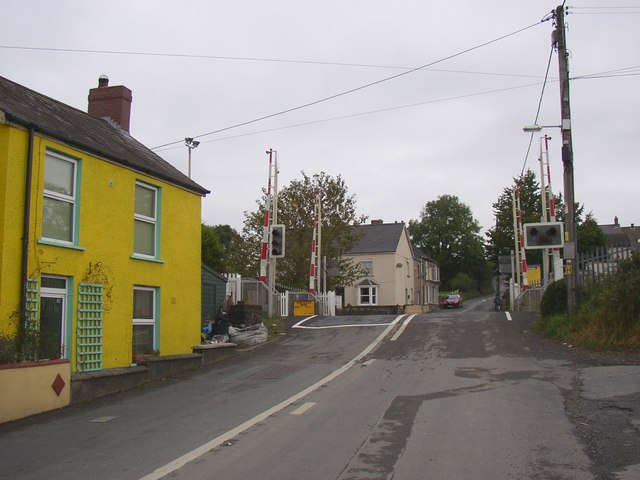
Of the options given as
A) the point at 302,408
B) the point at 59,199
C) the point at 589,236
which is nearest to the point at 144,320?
the point at 59,199

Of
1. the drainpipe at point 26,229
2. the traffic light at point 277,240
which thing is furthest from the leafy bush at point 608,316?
the drainpipe at point 26,229

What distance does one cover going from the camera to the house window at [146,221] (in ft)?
47.7

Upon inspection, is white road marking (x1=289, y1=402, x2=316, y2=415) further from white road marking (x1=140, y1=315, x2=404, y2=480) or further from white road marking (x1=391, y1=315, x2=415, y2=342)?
white road marking (x1=391, y1=315, x2=415, y2=342)

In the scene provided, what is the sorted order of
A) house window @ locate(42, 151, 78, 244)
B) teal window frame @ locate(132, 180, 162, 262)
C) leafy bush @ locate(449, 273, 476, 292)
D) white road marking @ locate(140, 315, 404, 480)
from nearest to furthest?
1. white road marking @ locate(140, 315, 404, 480)
2. house window @ locate(42, 151, 78, 244)
3. teal window frame @ locate(132, 180, 162, 262)
4. leafy bush @ locate(449, 273, 476, 292)

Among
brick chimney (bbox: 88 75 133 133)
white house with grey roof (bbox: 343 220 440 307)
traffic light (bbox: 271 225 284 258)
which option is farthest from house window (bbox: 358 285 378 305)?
brick chimney (bbox: 88 75 133 133)

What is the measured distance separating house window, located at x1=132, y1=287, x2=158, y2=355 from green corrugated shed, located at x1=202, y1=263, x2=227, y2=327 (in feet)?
14.1

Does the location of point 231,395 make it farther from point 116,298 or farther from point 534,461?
point 534,461

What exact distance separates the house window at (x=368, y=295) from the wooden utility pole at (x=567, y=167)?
4096 centimetres

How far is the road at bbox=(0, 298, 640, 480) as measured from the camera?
20.3 feet

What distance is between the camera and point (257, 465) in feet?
20.6

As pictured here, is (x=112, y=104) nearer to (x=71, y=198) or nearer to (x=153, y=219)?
(x=153, y=219)

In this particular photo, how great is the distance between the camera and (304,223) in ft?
128

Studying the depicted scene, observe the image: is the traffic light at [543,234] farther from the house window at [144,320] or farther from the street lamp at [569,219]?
the house window at [144,320]

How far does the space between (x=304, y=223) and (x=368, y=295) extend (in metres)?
21.6
